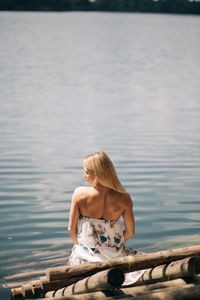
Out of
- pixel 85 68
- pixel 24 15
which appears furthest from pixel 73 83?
pixel 24 15

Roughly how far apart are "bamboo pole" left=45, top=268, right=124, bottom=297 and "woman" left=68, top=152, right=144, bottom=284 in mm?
443

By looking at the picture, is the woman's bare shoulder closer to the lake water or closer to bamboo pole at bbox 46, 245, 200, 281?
bamboo pole at bbox 46, 245, 200, 281

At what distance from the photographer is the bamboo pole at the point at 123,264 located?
13.8ft

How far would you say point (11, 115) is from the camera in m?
20.6

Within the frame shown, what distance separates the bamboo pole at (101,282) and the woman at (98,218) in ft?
1.45

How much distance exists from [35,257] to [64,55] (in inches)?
2043

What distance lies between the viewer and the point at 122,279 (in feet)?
12.9

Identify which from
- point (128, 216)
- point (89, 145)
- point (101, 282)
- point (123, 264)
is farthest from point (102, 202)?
point (89, 145)

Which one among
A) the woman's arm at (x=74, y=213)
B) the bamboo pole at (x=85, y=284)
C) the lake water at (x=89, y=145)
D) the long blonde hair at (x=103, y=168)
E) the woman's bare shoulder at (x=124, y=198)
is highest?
the long blonde hair at (x=103, y=168)

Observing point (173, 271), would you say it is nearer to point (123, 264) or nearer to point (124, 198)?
point (123, 264)

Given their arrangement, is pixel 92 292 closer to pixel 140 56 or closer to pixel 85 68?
pixel 85 68

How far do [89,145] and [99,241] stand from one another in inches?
413

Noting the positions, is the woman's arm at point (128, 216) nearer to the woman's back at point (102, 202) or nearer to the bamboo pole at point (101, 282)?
the woman's back at point (102, 202)

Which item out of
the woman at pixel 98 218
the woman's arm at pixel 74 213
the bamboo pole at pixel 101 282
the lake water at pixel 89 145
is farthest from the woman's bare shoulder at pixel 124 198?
the lake water at pixel 89 145
